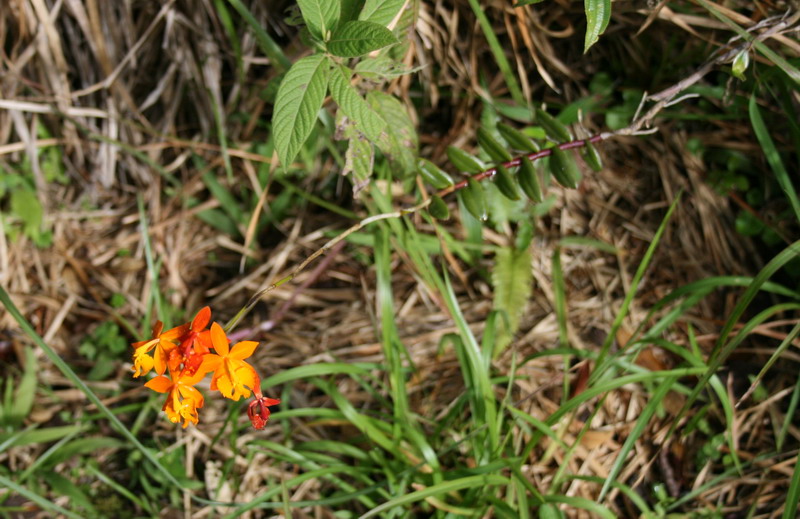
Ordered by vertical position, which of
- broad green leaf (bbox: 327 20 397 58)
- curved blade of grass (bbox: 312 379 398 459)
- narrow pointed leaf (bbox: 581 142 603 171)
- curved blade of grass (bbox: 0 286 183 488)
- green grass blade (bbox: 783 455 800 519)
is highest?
broad green leaf (bbox: 327 20 397 58)

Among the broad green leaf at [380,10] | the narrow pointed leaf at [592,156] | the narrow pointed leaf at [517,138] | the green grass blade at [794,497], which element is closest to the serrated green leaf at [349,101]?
the broad green leaf at [380,10]

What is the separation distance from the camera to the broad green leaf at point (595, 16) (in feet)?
3.68

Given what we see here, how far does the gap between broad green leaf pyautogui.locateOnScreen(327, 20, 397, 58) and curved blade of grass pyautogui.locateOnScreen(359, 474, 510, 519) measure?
89 cm

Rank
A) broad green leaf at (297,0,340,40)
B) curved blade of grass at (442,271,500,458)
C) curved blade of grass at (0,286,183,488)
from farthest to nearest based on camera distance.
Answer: curved blade of grass at (442,271,500,458) < curved blade of grass at (0,286,183,488) < broad green leaf at (297,0,340,40)

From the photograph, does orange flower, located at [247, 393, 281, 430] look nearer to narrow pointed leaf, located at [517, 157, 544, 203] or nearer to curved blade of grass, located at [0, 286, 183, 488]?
curved blade of grass, located at [0, 286, 183, 488]

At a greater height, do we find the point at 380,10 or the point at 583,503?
the point at 380,10

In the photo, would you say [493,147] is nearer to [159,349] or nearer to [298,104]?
[298,104]

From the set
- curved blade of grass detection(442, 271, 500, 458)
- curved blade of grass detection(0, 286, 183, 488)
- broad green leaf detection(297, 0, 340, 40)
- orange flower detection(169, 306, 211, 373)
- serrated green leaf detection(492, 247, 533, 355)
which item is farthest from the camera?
serrated green leaf detection(492, 247, 533, 355)

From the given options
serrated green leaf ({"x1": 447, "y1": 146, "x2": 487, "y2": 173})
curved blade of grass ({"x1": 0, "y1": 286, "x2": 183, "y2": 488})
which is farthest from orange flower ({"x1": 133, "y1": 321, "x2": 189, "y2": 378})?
serrated green leaf ({"x1": 447, "y1": 146, "x2": 487, "y2": 173})

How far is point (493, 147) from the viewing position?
1.46m

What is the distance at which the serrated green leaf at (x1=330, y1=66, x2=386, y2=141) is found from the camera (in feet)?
3.90

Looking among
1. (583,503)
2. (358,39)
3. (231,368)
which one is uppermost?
(358,39)

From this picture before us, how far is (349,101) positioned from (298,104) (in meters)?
0.10

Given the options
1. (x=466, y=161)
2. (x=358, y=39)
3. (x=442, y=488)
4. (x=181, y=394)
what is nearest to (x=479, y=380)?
(x=442, y=488)
